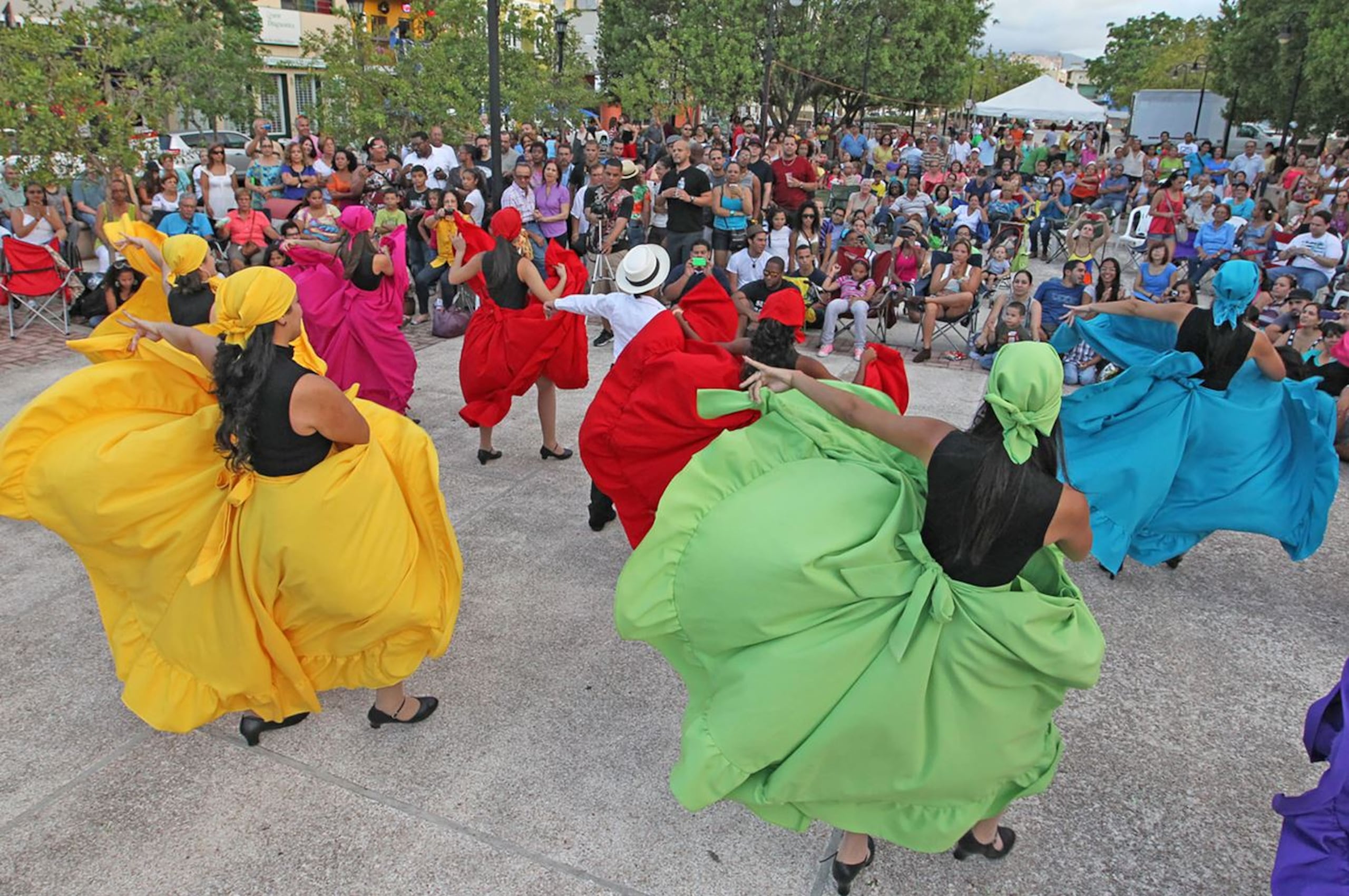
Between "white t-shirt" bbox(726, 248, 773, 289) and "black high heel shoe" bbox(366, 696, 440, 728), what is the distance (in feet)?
21.3

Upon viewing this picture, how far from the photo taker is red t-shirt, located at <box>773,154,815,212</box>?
12844mm

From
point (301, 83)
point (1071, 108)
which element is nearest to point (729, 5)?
point (1071, 108)

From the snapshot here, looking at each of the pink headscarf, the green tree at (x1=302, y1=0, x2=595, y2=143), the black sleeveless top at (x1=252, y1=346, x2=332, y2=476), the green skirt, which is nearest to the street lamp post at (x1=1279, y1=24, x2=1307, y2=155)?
the pink headscarf

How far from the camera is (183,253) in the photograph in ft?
16.1

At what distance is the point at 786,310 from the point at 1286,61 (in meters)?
28.2

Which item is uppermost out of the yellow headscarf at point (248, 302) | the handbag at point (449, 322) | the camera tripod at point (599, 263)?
the yellow headscarf at point (248, 302)

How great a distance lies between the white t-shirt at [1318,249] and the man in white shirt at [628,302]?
30.4 feet

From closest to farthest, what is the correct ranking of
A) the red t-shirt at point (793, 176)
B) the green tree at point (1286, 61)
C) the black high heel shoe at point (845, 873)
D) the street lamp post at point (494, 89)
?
1. the black high heel shoe at point (845, 873)
2. the street lamp post at point (494, 89)
3. the red t-shirt at point (793, 176)
4. the green tree at point (1286, 61)

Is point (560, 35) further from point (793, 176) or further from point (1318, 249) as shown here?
point (1318, 249)

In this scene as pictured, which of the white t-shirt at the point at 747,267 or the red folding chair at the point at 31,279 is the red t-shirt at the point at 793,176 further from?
the red folding chair at the point at 31,279

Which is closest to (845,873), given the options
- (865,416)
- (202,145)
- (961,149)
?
(865,416)

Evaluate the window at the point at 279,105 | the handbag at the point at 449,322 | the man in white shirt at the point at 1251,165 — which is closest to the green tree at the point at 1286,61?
the man in white shirt at the point at 1251,165

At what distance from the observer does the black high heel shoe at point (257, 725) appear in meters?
3.66

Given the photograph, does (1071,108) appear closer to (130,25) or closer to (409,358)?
(130,25)
